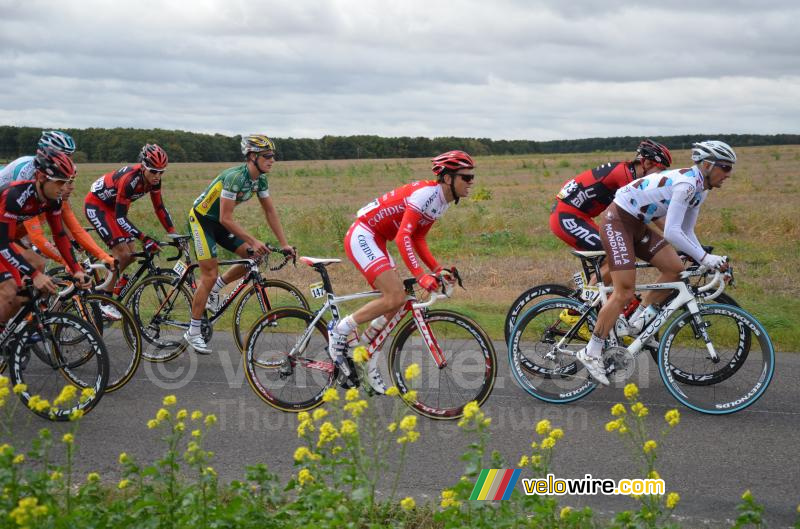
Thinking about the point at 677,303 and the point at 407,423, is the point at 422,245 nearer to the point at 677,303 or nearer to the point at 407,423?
the point at 677,303

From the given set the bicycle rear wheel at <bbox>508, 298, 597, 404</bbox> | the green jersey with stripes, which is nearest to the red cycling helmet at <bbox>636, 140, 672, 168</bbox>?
the bicycle rear wheel at <bbox>508, 298, 597, 404</bbox>

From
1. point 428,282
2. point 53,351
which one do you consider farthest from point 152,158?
point 428,282

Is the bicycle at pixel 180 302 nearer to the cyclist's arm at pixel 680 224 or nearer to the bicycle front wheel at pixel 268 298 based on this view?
the bicycle front wheel at pixel 268 298

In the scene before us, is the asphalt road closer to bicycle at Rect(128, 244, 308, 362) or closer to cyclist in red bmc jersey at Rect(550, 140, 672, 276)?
bicycle at Rect(128, 244, 308, 362)

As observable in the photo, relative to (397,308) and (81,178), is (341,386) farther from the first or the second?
(81,178)

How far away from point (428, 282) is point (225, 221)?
296 centimetres

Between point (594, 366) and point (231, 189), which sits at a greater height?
point (231, 189)

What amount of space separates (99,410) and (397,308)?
2.77m

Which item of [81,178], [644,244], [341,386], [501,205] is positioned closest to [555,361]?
[644,244]

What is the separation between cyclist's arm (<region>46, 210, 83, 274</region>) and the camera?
289 inches

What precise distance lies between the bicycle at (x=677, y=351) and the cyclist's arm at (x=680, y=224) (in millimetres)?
312

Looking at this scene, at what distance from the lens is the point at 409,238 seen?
6.33 m

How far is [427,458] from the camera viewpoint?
5730mm

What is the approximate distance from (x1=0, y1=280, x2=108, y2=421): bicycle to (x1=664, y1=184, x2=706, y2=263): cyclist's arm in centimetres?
488
